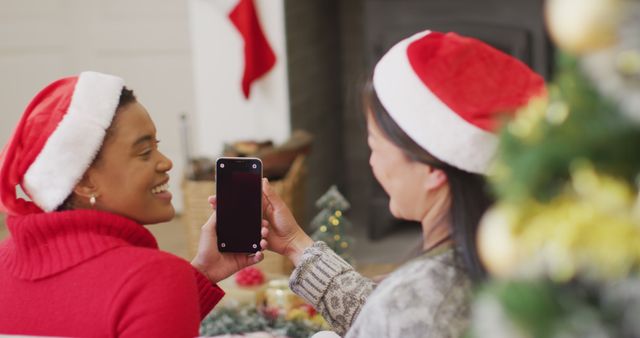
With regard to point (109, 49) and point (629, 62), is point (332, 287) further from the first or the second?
point (109, 49)

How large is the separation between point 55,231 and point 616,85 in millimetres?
1011

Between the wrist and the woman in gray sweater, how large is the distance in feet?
1.45

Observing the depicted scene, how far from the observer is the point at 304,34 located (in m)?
4.20

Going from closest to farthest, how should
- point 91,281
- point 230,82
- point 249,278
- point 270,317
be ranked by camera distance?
point 91,281 → point 270,317 → point 249,278 → point 230,82

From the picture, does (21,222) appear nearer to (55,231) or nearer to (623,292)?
(55,231)

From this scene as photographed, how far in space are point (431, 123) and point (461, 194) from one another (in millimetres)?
103

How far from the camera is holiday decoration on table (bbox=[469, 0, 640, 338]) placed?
68cm

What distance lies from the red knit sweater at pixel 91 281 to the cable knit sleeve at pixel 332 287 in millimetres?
257

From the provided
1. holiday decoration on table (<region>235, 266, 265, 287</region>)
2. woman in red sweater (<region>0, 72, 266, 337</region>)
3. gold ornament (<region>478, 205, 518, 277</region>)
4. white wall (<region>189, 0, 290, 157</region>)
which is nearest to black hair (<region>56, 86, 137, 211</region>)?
woman in red sweater (<region>0, 72, 266, 337</region>)

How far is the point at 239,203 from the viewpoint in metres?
1.71

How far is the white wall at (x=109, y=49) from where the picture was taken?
14.8 feet

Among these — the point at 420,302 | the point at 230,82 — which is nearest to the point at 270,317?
the point at 230,82

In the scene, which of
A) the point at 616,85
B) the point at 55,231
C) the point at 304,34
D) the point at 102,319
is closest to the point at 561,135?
the point at 616,85

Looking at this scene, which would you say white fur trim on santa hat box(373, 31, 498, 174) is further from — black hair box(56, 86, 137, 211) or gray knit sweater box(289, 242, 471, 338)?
black hair box(56, 86, 137, 211)
